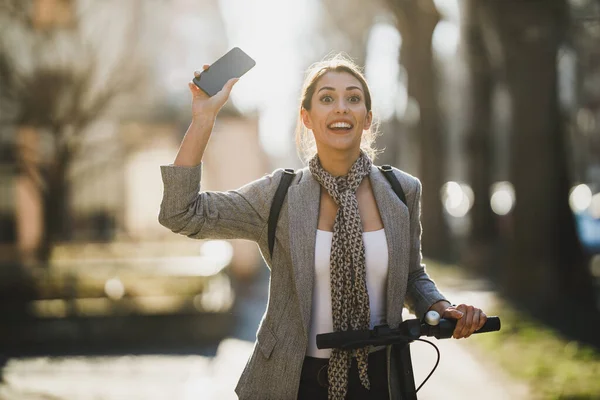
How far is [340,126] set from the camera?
339 centimetres

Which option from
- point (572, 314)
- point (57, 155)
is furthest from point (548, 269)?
point (57, 155)

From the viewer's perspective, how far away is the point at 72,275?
13.6 metres

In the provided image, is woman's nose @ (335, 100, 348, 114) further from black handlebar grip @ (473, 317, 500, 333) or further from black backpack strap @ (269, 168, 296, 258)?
black handlebar grip @ (473, 317, 500, 333)

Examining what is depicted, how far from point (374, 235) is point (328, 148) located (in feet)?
1.28

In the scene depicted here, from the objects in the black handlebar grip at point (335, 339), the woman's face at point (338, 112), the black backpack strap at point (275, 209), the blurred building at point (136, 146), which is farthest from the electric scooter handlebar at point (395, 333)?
the blurred building at point (136, 146)

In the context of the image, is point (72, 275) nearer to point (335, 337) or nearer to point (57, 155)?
point (57, 155)

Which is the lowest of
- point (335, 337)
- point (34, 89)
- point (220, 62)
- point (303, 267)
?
point (335, 337)

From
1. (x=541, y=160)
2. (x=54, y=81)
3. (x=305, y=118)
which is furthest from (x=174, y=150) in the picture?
(x=305, y=118)

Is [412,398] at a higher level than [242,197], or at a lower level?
lower

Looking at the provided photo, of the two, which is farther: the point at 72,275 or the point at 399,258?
the point at 72,275

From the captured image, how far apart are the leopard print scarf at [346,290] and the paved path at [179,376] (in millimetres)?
4903

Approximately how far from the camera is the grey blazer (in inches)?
125

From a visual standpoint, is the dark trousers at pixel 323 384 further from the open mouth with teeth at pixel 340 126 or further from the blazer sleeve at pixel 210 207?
the open mouth with teeth at pixel 340 126

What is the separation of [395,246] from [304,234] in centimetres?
35
